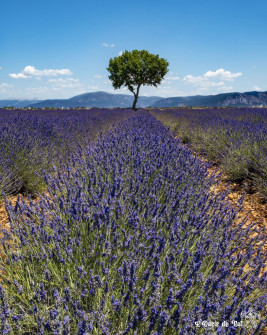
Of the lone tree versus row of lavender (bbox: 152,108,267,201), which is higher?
the lone tree

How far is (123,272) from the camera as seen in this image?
3.63ft

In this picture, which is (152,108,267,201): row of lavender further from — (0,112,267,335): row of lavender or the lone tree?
the lone tree

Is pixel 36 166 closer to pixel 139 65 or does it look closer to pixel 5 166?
pixel 5 166

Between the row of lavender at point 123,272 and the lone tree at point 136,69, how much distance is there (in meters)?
26.7

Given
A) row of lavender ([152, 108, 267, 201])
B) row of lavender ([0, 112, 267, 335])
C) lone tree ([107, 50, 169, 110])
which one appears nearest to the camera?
row of lavender ([0, 112, 267, 335])

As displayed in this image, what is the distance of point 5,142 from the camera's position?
3664 mm

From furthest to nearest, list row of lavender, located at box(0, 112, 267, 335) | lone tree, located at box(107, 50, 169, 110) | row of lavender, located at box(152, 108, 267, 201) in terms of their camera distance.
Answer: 1. lone tree, located at box(107, 50, 169, 110)
2. row of lavender, located at box(152, 108, 267, 201)
3. row of lavender, located at box(0, 112, 267, 335)

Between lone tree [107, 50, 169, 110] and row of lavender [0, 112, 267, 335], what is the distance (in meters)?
26.7

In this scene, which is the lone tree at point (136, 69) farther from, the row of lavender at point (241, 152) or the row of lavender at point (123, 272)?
the row of lavender at point (123, 272)

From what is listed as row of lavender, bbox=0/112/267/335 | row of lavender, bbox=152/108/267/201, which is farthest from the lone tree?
row of lavender, bbox=0/112/267/335

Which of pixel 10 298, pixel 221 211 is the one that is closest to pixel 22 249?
pixel 10 298

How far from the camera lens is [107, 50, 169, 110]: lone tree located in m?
27.2

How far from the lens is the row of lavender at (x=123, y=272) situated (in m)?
0.97

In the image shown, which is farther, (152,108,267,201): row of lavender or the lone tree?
the lone tree
